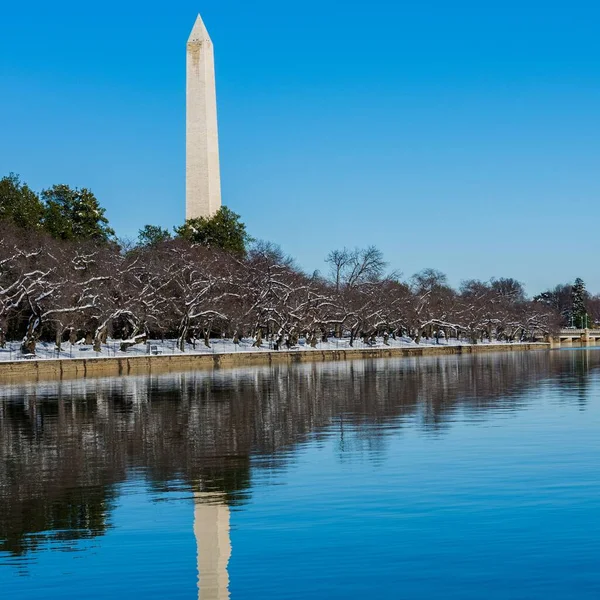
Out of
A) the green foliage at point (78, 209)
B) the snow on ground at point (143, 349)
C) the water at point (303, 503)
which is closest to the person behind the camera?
the water at point (303, 503)

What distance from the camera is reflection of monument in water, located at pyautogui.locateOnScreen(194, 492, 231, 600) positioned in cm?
1185

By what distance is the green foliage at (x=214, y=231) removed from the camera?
91.9 meters

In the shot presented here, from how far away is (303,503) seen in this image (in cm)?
1631

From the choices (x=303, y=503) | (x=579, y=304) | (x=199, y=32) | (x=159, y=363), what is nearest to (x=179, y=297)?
(x=159, y=363)

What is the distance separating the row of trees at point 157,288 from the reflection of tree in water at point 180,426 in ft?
54.1

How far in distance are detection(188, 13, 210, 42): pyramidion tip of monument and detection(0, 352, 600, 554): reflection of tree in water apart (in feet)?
145

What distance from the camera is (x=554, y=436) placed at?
79.5ft

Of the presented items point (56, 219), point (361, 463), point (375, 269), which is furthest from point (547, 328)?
point (361, 463)

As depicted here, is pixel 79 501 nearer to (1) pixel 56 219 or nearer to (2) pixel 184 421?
(2) pixel 184 421

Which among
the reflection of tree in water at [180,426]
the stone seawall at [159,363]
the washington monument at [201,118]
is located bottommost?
the reflection of tree in water at [180,426]

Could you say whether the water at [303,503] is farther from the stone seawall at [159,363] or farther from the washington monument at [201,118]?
the washington monument at [201,118]

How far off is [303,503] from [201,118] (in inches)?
3005

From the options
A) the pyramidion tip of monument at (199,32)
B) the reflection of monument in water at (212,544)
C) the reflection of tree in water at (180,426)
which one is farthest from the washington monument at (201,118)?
the reflection of monument in water at (212,544)

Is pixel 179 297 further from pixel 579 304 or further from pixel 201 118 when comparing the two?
pixel 579 304
